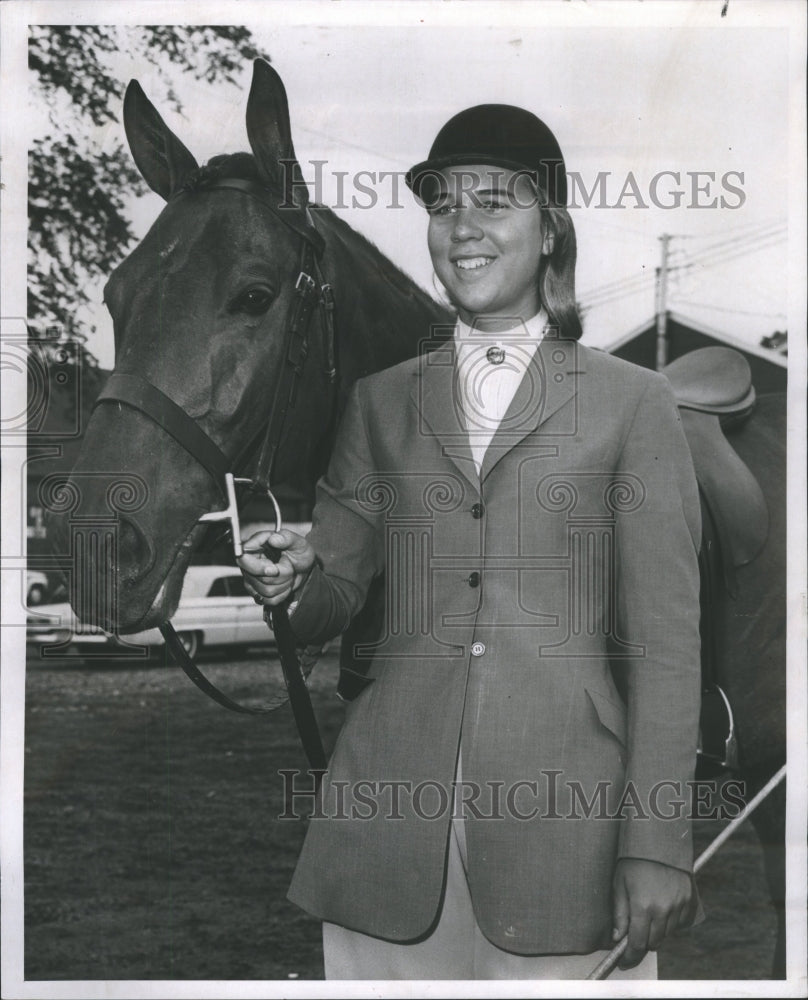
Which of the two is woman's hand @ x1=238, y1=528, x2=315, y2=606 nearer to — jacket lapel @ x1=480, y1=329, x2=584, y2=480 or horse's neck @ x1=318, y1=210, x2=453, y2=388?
jacket lapel @ x1=480, y1=329, x2=584, y2=480

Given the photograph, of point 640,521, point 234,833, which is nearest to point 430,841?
point 640,521

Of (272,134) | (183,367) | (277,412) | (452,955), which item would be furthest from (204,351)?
(452,955)

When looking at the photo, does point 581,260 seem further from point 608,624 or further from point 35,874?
point 35,874

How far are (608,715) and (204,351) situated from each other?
0.92 metres

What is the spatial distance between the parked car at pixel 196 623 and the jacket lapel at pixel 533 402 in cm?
74

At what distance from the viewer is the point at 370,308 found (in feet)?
7.34

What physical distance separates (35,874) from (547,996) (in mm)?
1132

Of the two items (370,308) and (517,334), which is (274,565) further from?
(370,308)

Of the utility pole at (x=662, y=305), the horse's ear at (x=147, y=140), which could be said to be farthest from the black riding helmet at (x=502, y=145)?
the horse's ear at (x=147, y=140)

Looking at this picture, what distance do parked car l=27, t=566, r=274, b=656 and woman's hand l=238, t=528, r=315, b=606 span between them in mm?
672

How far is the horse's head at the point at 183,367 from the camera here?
6.04 feet

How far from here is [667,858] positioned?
169 centimetres

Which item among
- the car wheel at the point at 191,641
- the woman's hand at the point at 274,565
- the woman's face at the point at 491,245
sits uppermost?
the woman's face at the point at 491,245

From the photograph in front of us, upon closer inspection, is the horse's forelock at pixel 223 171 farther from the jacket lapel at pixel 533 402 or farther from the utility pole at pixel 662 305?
the utility pole at pixel 662 305
